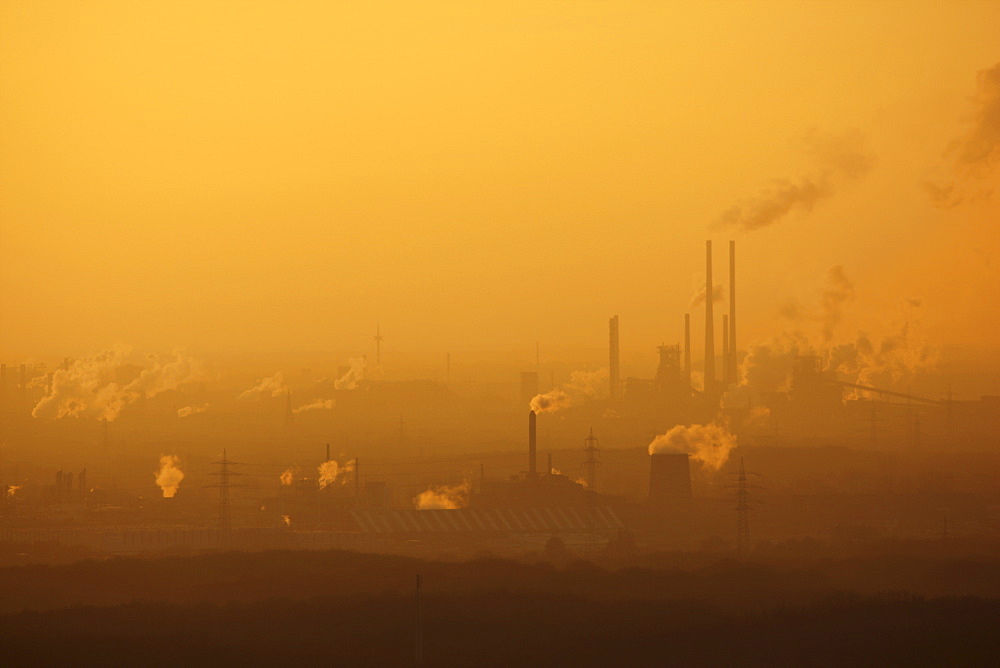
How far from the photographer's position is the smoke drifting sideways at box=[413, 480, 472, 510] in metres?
95.8

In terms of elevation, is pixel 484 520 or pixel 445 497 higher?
pixel 484 520

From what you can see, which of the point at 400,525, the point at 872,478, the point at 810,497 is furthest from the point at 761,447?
the point at 400,525

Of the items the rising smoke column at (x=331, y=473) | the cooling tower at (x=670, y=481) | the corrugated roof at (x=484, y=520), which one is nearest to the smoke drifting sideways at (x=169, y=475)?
the rising smoke column at (x=331, y=473)

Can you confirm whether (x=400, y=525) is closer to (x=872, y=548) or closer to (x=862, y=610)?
(x=872, y=548)

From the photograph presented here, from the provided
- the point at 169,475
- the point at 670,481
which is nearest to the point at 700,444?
the point at 670,481

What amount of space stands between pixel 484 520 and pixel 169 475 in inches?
1252

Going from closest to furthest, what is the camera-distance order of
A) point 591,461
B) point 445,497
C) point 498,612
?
point 498,612 < point 591,461 < point 445,497

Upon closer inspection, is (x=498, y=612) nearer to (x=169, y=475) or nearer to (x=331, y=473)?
(x=331, y=473)

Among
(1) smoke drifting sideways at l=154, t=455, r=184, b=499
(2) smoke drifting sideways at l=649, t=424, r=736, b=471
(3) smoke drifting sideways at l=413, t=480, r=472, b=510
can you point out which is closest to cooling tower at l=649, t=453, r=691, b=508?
(2) smoke drifting sideways at l=649, t=424, r=736, b=471

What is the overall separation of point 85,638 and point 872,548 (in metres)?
39.1

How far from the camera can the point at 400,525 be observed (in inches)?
3351

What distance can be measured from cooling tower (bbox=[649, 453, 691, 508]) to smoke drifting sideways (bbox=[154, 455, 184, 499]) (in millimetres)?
31434

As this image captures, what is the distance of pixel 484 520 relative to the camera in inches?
3445

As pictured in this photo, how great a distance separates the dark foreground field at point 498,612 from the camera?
48125 millimetres
